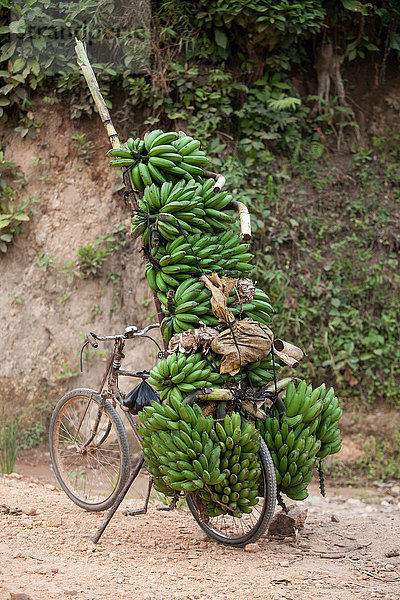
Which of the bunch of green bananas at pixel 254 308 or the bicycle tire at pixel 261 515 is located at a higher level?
the bunch of green bananas at pixel 254 308

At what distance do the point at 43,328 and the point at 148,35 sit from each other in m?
3.68

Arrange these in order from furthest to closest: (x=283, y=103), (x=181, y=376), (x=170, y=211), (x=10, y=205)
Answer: (x=10, y=205)
(x=283, y=103)
(x=170, y=211)
(x=181, y=376)

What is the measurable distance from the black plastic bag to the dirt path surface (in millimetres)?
795

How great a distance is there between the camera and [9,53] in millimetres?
7496

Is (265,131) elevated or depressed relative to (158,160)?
depressed

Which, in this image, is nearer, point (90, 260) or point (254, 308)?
point (254, 308)

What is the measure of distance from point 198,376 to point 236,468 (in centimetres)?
53

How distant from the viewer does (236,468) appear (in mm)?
3328

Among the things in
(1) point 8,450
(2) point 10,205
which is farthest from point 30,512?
(2) point 10,205

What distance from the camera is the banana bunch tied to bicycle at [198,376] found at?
3.34 meters

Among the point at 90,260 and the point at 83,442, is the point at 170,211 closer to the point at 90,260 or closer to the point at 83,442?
the point at 83,442

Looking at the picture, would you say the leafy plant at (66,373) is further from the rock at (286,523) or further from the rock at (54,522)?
the rock at (286,523)

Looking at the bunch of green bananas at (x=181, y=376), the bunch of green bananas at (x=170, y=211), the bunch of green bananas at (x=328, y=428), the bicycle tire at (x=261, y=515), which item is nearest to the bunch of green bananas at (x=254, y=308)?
the bunch of green bananas at (x=181, y=376)

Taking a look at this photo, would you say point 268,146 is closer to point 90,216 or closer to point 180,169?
point 90,216
